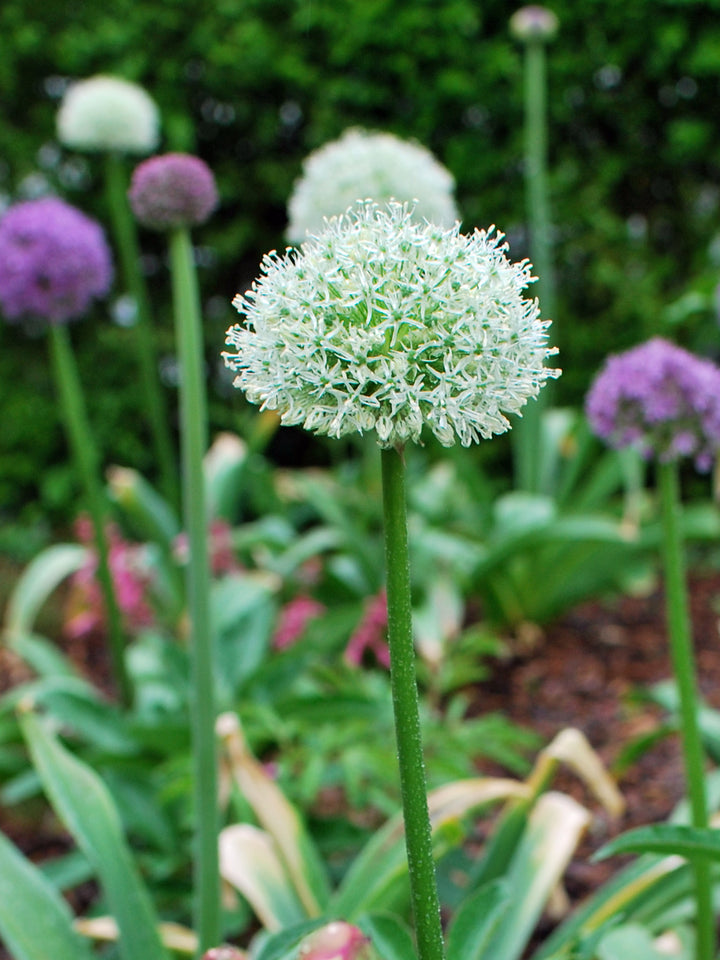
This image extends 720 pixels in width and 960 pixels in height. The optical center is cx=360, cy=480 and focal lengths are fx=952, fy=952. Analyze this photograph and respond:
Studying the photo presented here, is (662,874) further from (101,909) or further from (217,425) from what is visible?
(217,425)

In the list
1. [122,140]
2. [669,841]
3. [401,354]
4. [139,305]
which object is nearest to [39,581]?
[139,305]

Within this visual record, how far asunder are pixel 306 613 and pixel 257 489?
1.37 m

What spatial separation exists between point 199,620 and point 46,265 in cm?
112

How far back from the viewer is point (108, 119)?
3.21m

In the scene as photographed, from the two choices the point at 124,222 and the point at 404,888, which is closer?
the point at 404,888

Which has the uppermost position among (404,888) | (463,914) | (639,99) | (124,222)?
(639,99)

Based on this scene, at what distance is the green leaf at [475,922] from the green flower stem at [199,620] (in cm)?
49

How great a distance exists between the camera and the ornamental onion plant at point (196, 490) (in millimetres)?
1462

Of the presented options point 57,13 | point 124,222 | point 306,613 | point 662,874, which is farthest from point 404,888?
point 57,13

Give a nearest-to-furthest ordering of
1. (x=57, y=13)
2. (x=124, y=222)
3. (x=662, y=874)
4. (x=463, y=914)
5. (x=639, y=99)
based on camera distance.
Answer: (x=463, y=914) → (x=662, y=874) → (x=124, y=222) → (x=639, y=99) → (x=57, y=13)

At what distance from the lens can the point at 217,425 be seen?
5066 mm

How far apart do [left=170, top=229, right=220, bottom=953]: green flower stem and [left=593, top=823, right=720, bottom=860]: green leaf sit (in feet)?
2.12

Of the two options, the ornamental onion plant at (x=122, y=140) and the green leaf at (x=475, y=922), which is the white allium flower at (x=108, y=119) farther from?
the green leaf at (x=475, y=922)

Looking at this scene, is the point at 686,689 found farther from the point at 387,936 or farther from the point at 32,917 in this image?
the point at 32,917
